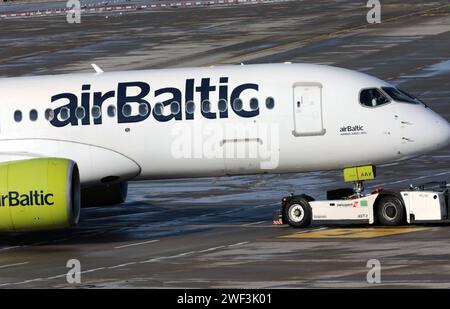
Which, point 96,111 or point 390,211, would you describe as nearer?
point 390,211

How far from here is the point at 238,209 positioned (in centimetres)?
4569

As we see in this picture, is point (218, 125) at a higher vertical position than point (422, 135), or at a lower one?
higher

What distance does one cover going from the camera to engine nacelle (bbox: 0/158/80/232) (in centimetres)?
3719

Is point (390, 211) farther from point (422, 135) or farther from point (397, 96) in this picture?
point (397, 96)

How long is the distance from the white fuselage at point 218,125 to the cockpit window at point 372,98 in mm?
153

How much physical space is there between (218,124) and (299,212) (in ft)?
11.0

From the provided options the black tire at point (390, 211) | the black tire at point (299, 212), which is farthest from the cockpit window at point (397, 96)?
the black tire at point (299, 212)

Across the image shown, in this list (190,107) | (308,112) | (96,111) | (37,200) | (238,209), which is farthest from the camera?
(238,209)

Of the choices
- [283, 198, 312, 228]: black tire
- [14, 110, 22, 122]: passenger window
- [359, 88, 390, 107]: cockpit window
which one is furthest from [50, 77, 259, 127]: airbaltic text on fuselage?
[359, 88, 390, 107]: cockpit window

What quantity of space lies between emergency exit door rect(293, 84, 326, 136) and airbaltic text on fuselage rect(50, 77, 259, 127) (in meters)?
1.14

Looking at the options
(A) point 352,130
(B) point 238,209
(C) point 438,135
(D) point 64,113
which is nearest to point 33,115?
(D) point 64,113
